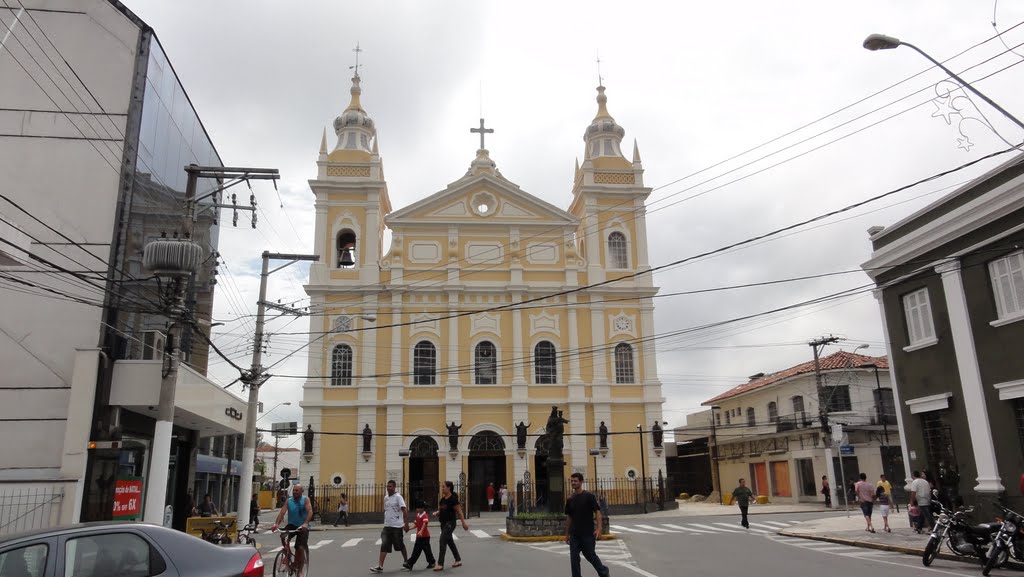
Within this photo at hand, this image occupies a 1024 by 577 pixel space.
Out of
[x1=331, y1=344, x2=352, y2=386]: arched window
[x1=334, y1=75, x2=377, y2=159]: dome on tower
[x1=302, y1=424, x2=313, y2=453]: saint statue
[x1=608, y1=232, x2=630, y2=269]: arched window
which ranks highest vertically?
[x1=334, y1=75, x2=377, y2=159]: dome on tower

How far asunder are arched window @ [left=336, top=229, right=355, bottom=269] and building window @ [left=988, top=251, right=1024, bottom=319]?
94.1ft

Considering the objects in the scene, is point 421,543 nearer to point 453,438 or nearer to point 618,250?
point 453,438

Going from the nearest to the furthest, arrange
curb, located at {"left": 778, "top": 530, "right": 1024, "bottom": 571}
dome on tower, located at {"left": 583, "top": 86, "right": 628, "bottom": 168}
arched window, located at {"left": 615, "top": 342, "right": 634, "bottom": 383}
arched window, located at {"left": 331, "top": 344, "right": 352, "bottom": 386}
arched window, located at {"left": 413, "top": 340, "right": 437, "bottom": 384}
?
1. curb, located at {"left": 778, "top": 530, "right": 1024, "bottom": 571}
2. arched window, located at {"left": 331, "top": 344, "right": 352, "bottom": 386}
3. arched window, located at {"left": 413, "top": 340, "right": 437, "bottom": 384}
4. arched window, located at {"left": 615, "top": 342, "right": 634, "bottom": 383}
5. dome on tower, located at {"left": 583, "top": 86, "right": 628, "bottom": 168}

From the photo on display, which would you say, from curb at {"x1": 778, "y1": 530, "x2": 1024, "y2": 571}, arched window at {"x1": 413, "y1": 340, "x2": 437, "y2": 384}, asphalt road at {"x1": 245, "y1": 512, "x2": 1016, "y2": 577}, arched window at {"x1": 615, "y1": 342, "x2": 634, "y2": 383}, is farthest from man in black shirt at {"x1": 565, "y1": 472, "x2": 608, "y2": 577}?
arched window at {"x1": 615, "y1": 342, "x2": 634, "y2": 383}

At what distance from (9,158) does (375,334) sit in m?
20.8

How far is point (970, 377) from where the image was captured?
17422 mm

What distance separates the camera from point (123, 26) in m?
18.3

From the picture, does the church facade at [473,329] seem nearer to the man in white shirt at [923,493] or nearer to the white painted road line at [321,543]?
the white painted road line at [321,543]

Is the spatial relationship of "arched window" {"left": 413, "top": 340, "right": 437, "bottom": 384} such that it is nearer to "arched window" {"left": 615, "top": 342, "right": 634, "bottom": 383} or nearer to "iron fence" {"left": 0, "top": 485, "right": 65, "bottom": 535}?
"arched window" {"left": 615, "top": 342, "right": 634, "bottom": 383}

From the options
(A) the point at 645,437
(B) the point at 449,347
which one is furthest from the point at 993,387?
(B) the point at 449,347

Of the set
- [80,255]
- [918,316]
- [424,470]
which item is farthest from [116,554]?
[424,470]

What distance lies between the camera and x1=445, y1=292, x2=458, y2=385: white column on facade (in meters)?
36.7

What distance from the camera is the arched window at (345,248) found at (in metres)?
38.5

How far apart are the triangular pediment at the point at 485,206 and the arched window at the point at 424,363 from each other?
643 cm
